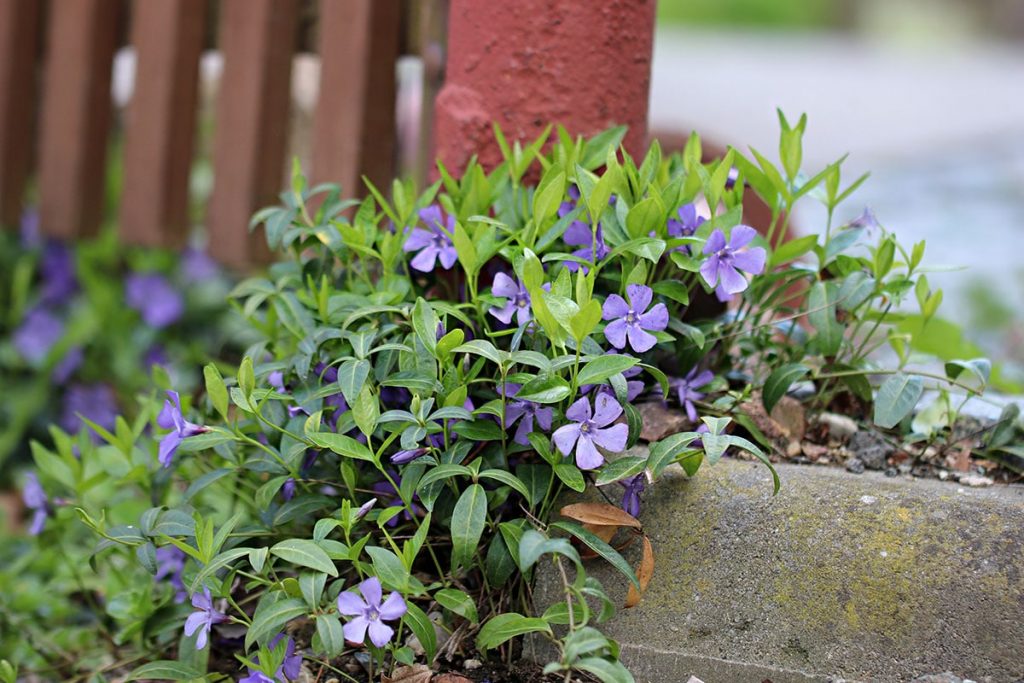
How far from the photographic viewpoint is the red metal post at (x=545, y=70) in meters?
1.85

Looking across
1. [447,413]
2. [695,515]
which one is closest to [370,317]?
[447,413]

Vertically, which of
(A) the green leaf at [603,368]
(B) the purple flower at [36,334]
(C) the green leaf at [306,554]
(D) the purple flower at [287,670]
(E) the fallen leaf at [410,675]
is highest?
(A) the green leaf at [603,368]

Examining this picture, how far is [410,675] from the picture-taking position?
137 cm

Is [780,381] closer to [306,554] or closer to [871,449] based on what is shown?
[871,449]

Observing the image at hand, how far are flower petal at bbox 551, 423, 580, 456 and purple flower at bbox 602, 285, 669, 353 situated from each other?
0.48 feet

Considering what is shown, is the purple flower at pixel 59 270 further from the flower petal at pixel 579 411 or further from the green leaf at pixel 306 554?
the flower petal at pixel 579 411

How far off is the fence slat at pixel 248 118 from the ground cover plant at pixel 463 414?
906 mm

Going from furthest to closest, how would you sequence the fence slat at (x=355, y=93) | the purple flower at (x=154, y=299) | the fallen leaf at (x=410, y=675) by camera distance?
1. the purple flower at (x=154, y=299)
2. the fence slat at (x=355, y=93)
3. the fallen leaf at (x=410, y=675)

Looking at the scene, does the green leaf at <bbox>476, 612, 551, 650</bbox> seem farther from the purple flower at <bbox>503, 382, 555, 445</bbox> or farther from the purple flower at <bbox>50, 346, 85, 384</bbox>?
the purple flower at <bbox>50, 346, 85, 384</bbox>

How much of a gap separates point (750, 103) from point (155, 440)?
6.85m

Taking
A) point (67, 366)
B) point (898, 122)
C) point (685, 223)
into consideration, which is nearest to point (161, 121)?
point (67, 366)

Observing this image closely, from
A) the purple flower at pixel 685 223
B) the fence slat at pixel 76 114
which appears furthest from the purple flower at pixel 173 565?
the fence slat at pixel 76 114

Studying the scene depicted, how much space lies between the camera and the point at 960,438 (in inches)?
66.7

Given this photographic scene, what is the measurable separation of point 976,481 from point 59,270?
2.94m
